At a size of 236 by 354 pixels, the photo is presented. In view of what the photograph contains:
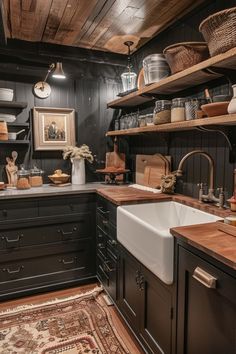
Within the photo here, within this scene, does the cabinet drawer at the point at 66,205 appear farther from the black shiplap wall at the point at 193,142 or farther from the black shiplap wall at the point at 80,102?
the black shiplap wall at the point at 193,142

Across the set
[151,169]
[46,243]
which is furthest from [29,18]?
[46,243]

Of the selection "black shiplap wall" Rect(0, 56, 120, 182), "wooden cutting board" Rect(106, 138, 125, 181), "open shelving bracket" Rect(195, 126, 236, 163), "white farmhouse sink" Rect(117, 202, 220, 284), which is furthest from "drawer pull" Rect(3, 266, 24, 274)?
"open shelving bracket" Rect(195, 126, 236, 163)

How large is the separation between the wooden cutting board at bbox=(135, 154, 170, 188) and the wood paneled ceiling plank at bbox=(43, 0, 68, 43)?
1.41 meters

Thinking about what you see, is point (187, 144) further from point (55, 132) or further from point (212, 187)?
point (55, 132)

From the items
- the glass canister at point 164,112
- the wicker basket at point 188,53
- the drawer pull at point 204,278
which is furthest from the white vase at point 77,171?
the drawer pull at point 204,278

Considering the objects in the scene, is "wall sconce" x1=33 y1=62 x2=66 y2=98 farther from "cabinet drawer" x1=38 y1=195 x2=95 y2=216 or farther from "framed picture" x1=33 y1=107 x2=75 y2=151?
"cabinet drawer" x1=38 y1=195 x2=95 y2=216

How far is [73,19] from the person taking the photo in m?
2.21

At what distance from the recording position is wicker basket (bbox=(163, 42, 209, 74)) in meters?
1.67

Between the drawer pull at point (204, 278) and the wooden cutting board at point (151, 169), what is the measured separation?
1345 mm

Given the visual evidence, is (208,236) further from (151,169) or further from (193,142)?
(151,169)

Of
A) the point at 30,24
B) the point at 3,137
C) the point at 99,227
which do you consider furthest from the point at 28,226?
the point at 30,24

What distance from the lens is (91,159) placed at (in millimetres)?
2969

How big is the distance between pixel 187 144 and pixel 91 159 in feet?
3.81

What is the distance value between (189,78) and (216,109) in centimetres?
44
